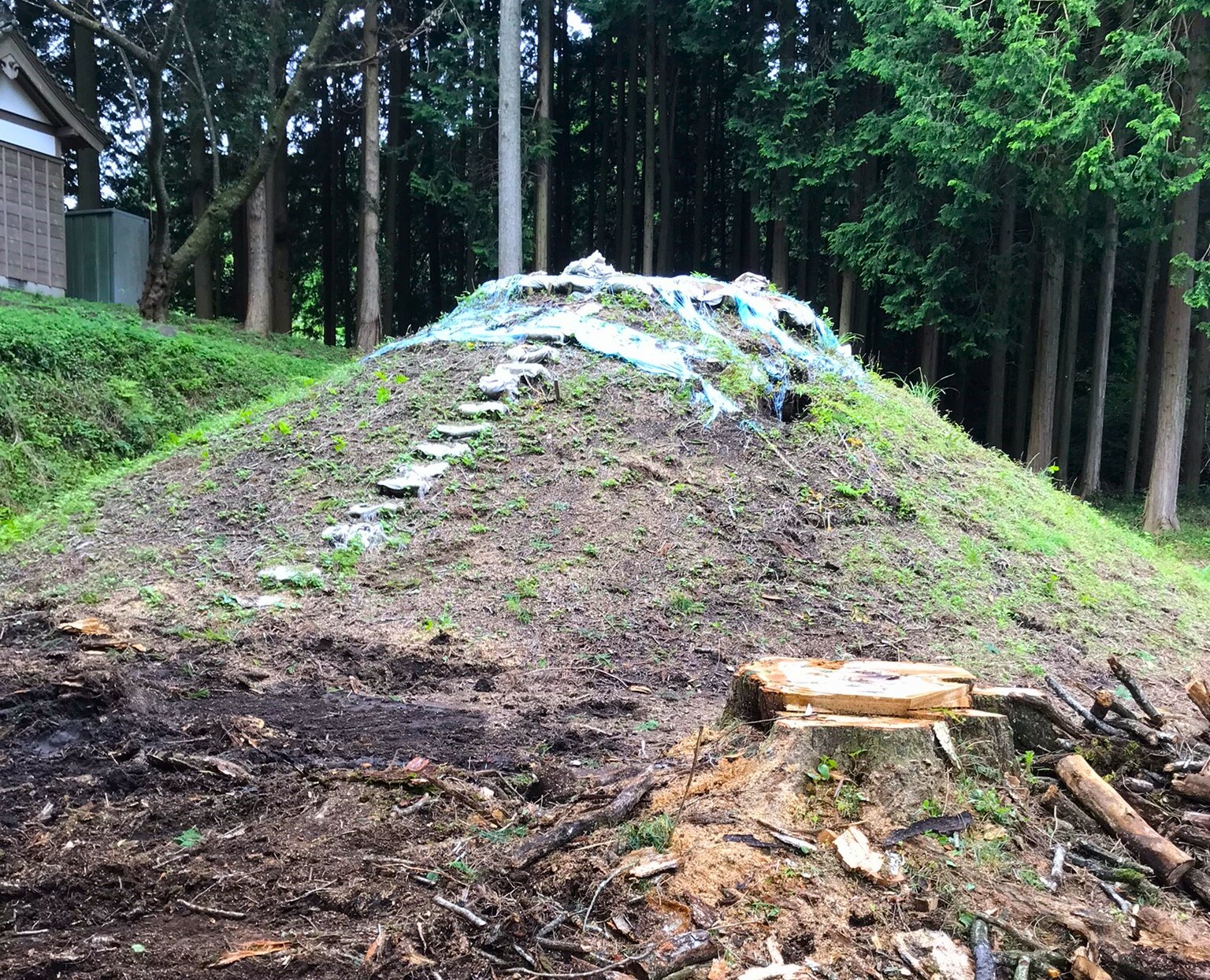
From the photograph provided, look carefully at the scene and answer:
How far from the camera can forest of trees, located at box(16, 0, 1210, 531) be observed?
11.2m

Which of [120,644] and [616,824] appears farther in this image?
[120,644]

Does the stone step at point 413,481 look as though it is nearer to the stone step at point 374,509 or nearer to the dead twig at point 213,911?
the stone step at point 374,509

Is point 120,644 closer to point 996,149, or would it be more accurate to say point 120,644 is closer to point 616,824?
point 616,824

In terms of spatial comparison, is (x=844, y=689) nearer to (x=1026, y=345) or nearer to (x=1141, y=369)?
(x=1026, y=345)

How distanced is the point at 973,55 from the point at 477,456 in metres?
8.99

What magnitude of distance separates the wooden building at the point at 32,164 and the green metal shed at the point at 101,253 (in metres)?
0.56

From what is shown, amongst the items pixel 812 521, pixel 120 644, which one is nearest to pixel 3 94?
pixel 120 644

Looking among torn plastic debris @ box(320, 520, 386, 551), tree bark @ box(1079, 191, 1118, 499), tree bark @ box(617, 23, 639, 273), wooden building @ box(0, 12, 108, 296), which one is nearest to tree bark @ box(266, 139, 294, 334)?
wooden building @ box(0, 12, 108, 296)

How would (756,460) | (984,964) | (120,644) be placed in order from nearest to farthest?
(984,964), (120,644), (756,460)

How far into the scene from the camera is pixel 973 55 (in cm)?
1166

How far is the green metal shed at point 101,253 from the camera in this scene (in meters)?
13.5

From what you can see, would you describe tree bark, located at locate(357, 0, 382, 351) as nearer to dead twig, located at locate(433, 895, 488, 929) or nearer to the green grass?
the green grass

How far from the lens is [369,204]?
15.0 metres

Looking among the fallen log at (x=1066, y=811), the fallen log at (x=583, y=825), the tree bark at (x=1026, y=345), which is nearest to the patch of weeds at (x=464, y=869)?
the fallen log at (x=583, y=825)
